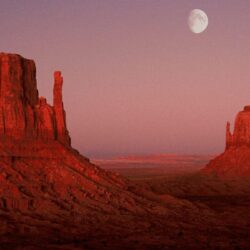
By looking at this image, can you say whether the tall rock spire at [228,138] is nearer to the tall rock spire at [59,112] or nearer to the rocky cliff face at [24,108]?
the tall rock spire at [59,112]

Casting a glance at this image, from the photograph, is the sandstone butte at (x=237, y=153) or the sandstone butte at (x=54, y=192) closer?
the sandstone butte at (x=54, y=192)

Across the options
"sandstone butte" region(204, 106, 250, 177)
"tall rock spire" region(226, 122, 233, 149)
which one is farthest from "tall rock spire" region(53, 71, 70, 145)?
"tall rock spire" region(226, 122, 233, 149)

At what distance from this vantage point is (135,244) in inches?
1578

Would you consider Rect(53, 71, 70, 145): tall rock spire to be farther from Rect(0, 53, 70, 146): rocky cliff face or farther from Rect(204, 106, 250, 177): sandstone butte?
Rect(204, 106, 250, 177): sandstone butte

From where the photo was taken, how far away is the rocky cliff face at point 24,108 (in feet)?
197

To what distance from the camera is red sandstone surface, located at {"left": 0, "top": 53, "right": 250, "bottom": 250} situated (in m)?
41.8

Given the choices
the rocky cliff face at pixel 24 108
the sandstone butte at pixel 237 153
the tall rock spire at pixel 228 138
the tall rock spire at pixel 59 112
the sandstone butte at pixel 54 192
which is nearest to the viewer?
the sandstone butte at pixel 54 192

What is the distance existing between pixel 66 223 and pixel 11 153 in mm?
13512

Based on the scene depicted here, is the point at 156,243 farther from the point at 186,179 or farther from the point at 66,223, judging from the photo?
the point at 186,179

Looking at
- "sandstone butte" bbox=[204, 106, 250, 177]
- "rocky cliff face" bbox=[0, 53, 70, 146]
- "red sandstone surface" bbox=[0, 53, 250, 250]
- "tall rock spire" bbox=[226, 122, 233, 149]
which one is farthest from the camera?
"tall rock spire" bbox=[226, 122, 233, 149]

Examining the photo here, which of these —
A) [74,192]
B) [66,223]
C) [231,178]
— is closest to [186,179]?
[231,178]

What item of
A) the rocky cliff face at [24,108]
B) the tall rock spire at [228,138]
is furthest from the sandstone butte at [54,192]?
the tall rock spire at [228,138]

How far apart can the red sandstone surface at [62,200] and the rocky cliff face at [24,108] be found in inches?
4.5

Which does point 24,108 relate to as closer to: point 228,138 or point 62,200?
point 62,200
